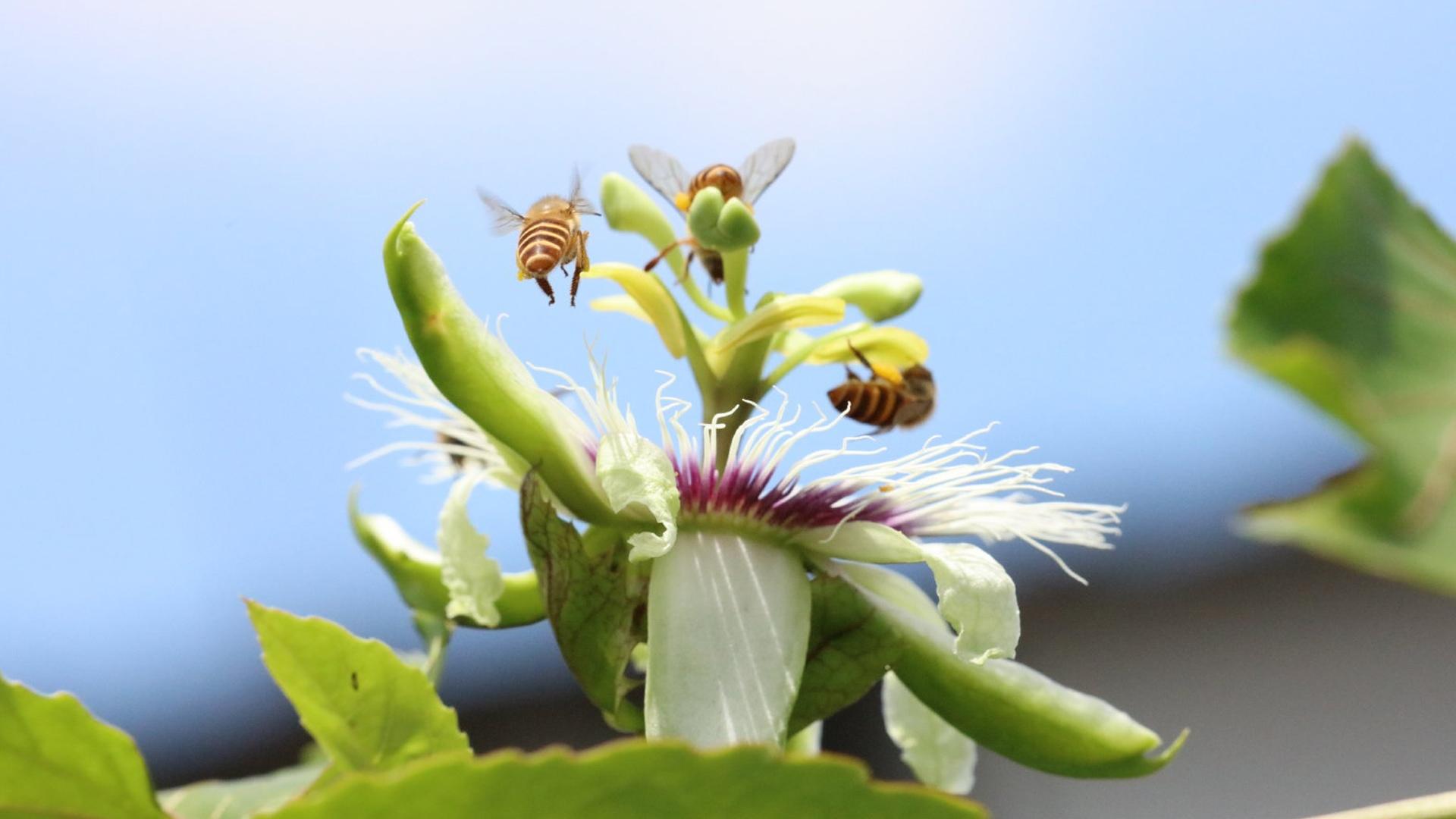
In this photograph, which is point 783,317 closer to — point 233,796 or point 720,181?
point 720,181

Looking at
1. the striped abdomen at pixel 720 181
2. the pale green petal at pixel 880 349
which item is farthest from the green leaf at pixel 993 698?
the striped abdomen at pixel 720 181

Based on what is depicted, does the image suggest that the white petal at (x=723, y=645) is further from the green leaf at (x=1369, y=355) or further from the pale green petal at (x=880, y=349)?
the green leaf at (x=1369, y=355)

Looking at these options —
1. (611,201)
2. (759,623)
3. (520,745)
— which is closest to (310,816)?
(759,623)

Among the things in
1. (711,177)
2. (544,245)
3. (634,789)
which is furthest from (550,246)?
(634,789)

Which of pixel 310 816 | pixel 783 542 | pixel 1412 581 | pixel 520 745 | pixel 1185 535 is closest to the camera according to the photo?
pixel 1412 581

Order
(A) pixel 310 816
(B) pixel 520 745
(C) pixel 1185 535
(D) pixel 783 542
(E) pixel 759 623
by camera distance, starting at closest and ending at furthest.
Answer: (A) pixel 310 816 < (E) pixel 759 623 < (D) pixel 783 542 < (B) pixel 520 745 < (C) pixel 1185 535

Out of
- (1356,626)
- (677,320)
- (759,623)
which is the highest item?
(677,320)

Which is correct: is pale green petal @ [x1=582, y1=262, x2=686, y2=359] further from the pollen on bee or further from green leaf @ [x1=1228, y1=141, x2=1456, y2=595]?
green leaf @ [x1=1228, y1=141, x2=1456, y2=595]

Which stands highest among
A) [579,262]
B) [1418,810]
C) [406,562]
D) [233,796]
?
[579,262]

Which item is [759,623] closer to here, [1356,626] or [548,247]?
[548,247]
